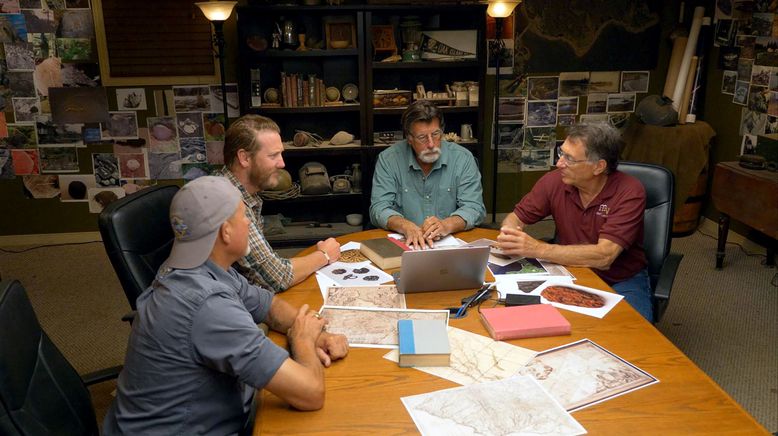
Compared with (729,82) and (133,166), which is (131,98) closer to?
(133,166)

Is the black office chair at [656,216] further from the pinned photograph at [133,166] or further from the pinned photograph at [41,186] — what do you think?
the pinned photograph at [41,186]

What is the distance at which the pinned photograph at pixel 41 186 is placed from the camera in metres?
4.58

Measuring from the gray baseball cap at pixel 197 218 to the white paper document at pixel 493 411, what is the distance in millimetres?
569

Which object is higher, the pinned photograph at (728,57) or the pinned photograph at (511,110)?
the pinned photograph at (728,57)

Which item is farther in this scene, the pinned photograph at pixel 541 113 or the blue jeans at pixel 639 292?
the pinned photograph at pixel 541 113

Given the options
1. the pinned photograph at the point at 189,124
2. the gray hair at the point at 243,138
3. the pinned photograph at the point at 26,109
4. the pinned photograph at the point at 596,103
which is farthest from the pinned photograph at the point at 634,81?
the pinned photograph at the point at 26,109

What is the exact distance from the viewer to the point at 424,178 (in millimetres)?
2975

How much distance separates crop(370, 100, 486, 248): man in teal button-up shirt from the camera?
113 inches

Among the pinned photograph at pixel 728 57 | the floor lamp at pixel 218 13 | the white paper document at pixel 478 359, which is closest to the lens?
the white paper document at pixel 478 359

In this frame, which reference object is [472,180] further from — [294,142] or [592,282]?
[294,142]

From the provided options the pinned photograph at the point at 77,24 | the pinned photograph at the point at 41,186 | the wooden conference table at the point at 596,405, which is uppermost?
the pinned photograph at the point at 77,24

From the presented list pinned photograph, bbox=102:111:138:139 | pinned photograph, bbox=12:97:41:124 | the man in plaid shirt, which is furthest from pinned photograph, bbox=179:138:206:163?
the man in plaid shirt

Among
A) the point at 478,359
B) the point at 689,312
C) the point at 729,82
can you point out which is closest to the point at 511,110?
the point at 729,82

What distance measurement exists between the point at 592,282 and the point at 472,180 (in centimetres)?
100
